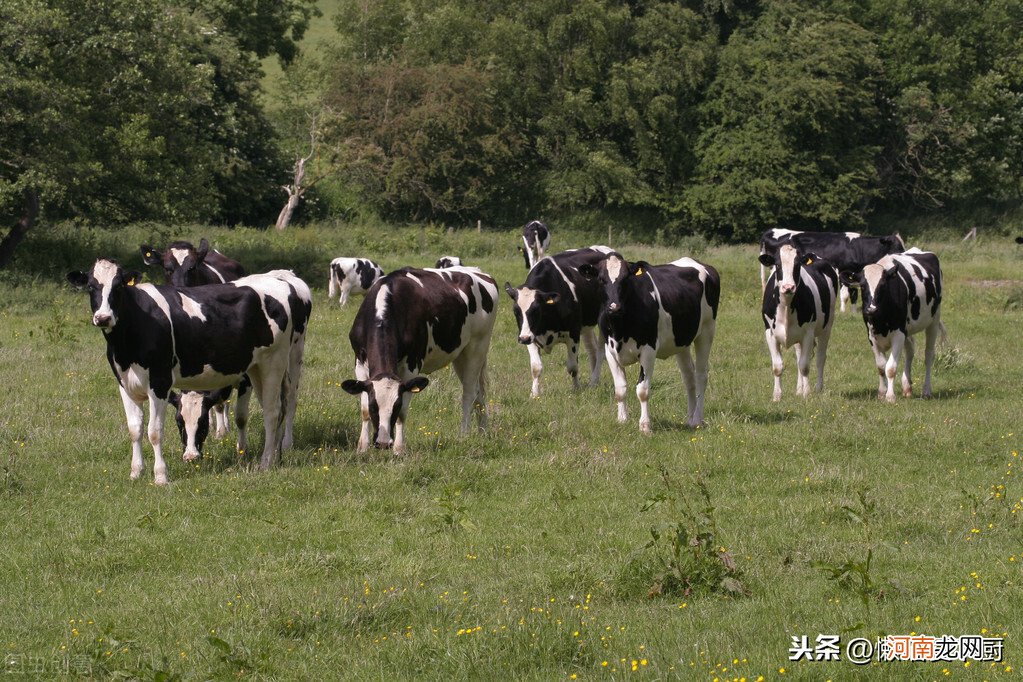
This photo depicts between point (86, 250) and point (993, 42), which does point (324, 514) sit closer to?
point (86, 250)

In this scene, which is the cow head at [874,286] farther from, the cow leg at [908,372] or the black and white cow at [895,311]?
the cow leg at [908,372]

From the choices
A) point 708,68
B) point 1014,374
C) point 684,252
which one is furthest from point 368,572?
point 708,68

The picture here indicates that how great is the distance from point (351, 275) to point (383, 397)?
17853mm

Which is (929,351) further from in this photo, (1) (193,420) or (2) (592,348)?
(1) (193,420)

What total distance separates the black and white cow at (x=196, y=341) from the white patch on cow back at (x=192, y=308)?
0.01 m

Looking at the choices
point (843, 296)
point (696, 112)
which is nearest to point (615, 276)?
point (843, 296)

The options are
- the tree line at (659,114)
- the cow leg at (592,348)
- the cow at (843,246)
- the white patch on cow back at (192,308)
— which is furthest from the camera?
the tree line at (659,114)

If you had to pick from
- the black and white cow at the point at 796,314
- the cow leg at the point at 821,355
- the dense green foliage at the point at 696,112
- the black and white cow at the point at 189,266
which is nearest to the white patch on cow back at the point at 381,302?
the black and white cow at the point at 189,266

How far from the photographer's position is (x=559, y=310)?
768 inches

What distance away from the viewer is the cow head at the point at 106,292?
484 inches

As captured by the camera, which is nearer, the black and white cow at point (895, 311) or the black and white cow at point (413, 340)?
the black and white cow at point (413, 340)

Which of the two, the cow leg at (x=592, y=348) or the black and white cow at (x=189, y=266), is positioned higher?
the black and white cow at (x=189, y=266)

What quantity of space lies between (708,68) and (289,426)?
47.5 meters

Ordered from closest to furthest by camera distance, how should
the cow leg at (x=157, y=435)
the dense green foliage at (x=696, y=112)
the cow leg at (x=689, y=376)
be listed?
the cow leg at (x=157, y=435) → the cow leg at (x=689, y=376) → the dense green foliage at (x=696, y=112)
